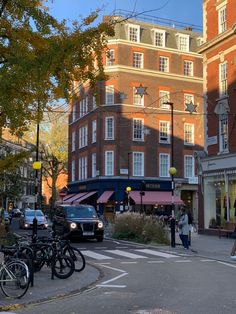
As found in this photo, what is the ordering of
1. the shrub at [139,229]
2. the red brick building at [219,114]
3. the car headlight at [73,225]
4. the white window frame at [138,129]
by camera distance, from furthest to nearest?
1. the white window frame at [138,129]
2. the red brick building at [219,114]
3. the car headlight at [73,225]
4. the shrub at [139,229]

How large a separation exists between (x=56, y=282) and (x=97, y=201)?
3984 centimetres

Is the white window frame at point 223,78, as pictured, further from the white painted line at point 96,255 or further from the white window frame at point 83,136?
the white window frame at point 83,136

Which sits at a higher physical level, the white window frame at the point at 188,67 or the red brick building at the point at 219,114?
the white window frame at the point at 188,67

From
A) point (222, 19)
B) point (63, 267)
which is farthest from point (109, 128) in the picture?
point (63, 267)

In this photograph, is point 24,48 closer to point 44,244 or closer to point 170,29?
point 44,244

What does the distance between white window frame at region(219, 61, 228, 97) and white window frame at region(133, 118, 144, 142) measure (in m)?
22.6

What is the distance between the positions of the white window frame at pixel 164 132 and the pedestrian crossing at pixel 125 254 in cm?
3378

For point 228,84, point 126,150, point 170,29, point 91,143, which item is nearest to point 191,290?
point 228,84

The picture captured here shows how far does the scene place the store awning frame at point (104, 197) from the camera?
5000 cm

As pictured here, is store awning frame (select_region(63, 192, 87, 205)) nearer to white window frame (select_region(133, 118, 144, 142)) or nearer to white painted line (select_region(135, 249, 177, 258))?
white window frame (select_region(133, 118, 144, 142))

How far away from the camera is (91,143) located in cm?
5456

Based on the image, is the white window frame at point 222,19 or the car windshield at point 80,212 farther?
the white window frame at point 222,19

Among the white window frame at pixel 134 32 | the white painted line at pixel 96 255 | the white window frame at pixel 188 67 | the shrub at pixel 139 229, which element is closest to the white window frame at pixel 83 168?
the white window frame at pixel 134 32

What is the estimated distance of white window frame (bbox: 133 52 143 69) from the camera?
52.3 m
